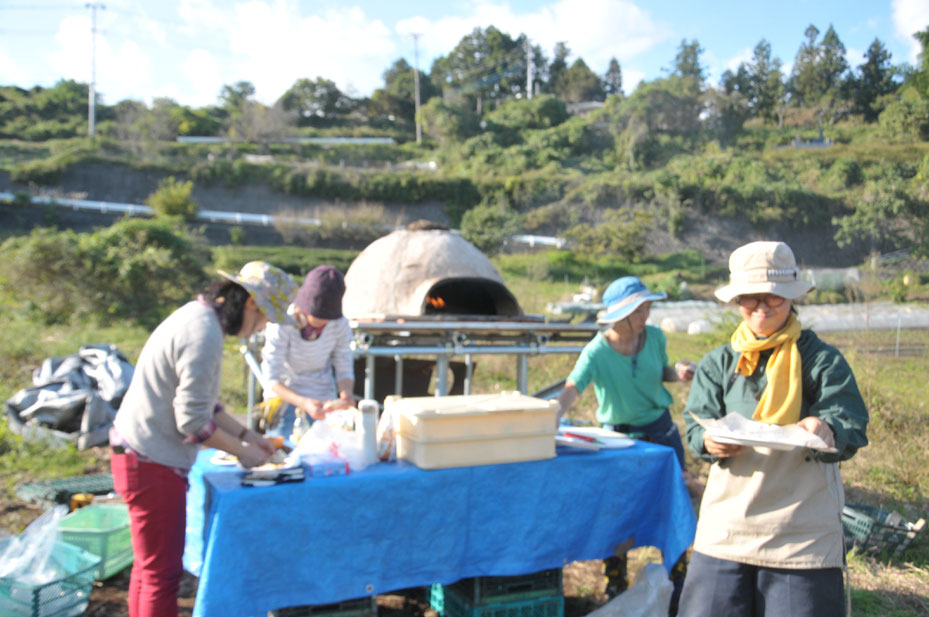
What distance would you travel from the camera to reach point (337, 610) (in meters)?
2.75

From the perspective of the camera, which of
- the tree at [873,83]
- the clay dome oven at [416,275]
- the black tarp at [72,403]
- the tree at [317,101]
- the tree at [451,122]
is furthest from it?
the tree at [317,101]

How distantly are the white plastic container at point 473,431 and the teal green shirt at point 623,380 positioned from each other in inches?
26.1

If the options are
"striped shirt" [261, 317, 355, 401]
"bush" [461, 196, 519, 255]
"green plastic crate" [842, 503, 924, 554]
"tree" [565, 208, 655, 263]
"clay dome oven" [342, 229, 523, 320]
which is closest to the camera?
"striped shirt" [261, 317, 355, 401]

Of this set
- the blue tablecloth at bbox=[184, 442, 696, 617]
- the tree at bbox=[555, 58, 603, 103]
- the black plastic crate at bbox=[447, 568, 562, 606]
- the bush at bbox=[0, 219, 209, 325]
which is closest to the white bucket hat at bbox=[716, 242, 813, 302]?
the blue tablecloth at bbox=[184, 442, 696, 617]

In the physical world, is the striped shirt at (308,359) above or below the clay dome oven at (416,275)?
below

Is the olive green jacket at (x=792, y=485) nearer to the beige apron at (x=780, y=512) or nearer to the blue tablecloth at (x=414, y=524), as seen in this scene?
the beige apron at (x=780, y=512)

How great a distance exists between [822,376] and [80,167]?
39.9 metres

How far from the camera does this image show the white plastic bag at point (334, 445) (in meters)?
2.79

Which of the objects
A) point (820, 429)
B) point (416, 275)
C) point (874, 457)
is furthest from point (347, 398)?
point (874, 457)

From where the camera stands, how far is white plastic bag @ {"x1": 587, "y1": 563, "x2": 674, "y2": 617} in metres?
3.03

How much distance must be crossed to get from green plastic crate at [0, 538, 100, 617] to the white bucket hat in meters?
3.00

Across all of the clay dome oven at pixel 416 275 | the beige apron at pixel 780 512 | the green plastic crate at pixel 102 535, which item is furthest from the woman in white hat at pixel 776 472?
the clay dome oven at pixel 416 275

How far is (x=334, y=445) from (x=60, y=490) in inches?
112

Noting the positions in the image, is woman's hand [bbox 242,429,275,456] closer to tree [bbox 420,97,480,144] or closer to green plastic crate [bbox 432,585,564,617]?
green plastic crate [bbox 432,585,564,617]
